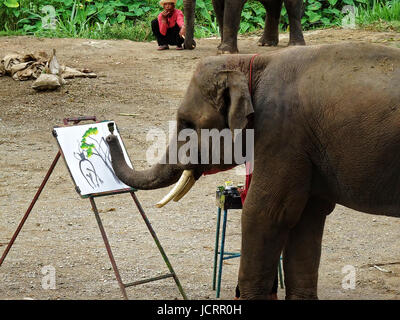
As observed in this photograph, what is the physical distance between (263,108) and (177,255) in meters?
2.37

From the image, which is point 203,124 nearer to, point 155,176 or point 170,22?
point 155,176

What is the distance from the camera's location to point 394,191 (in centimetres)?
457

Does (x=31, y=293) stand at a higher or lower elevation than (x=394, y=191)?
lower

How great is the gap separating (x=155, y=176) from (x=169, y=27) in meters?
9.06

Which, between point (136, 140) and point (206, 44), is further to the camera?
point (206, 44)

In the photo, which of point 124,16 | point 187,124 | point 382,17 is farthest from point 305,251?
point 124,16

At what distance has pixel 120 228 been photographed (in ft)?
24.4

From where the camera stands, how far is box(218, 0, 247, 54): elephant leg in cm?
1270

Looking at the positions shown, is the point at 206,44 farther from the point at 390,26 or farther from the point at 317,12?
the point at 317,12

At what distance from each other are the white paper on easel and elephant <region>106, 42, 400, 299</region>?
29.0 inches

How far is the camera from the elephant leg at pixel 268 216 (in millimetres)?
4680

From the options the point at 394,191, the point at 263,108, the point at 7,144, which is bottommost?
the point at 7,144

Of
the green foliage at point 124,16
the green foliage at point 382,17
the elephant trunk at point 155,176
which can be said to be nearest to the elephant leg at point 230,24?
the green foliage at point 382,17

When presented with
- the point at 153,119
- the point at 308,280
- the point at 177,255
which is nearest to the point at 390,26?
the point at 153,119
